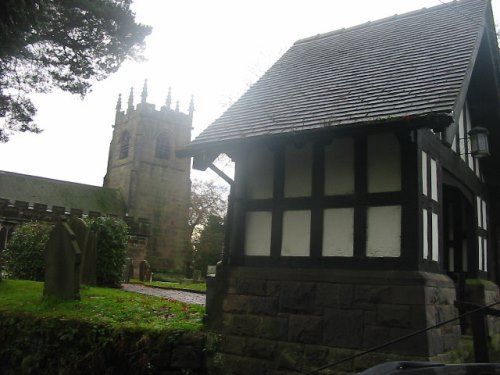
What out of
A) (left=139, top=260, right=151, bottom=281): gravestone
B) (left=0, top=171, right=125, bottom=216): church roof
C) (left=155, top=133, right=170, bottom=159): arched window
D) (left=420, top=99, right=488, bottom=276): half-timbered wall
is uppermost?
(left=155, top=133, right=170, bottom=159): arched window

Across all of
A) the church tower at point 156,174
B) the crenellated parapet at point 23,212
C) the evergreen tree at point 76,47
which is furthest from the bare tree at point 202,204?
the evergreen tree at point 76,47

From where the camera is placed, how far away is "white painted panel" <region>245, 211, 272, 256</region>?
7.20 m

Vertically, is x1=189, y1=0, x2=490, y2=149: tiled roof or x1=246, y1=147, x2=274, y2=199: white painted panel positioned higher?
x1=189, y1=0, x2=490, y2=149: tiled roof

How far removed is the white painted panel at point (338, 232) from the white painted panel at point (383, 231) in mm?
265

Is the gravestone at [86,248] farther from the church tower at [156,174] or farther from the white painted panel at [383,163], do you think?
the church tower at [156,174]

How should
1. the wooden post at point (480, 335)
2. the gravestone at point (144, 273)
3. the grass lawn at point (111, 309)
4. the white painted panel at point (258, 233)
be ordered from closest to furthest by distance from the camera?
the wooden post at point (480, 335)
the white painted panel at point (258, 233)
the grass lawn at point (111, 309)
the gravestone at point (144, 273)

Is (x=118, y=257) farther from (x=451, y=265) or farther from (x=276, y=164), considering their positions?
(x=451, y=265)

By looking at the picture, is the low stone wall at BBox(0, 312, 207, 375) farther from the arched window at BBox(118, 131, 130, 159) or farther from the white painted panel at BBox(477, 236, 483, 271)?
the arched window at BBox(118, 131, 130, 159)

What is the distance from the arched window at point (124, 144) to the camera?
146ft

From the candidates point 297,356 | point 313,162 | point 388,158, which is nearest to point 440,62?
point 388,158

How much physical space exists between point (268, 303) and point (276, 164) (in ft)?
7.11

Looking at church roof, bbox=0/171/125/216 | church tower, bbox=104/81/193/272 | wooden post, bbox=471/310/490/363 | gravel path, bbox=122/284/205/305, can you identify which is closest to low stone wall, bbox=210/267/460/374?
wooden post, bbox=471/310/490/363

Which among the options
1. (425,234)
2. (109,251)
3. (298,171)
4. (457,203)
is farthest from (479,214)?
(109,251)

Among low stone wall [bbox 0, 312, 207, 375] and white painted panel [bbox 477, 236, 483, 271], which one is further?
white painted panel [bbox 477, 236, 483, 271]
